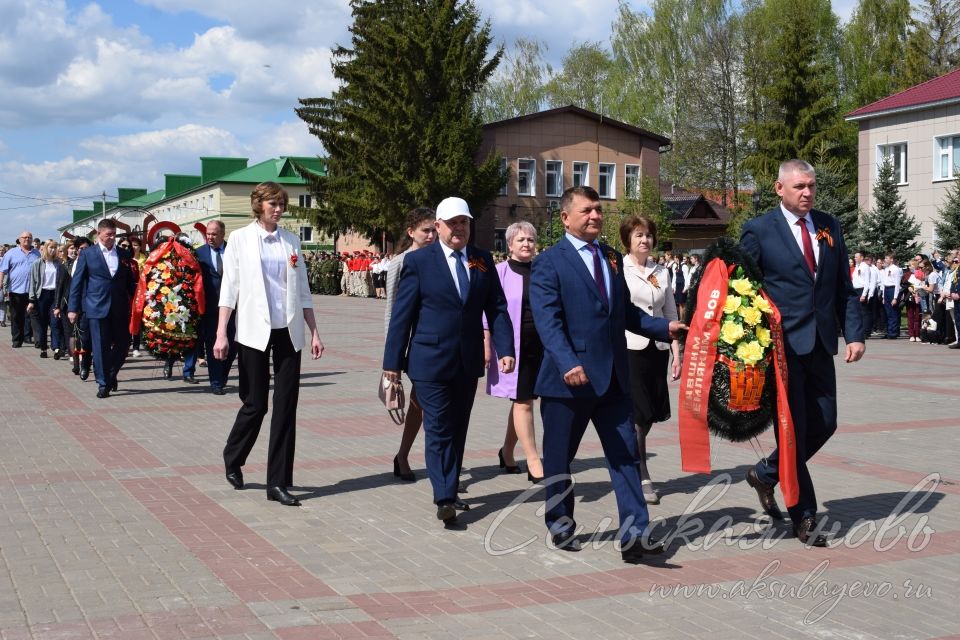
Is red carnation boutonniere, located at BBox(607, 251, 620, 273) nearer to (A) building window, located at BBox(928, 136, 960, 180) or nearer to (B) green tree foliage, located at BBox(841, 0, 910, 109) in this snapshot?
(A) building window, located at BBox(928, 136, 960, 180)

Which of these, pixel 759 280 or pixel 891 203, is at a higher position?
pixel 891 203

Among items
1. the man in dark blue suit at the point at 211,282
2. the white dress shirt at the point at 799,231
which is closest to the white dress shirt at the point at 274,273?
the white dress shirt at the point at 799,231

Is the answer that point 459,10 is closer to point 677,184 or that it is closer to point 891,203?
point 677,184

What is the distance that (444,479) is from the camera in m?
6.70

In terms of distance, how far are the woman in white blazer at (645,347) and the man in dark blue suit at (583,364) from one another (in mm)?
1336

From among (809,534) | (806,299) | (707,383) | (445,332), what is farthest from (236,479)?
(806,299)

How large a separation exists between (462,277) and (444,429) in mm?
922

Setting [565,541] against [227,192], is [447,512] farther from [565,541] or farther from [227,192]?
[227,192]

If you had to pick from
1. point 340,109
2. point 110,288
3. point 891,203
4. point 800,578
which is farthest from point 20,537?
point 340,109

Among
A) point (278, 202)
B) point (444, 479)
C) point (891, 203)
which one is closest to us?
point (444, 479)

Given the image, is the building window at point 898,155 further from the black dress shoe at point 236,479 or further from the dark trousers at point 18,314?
the black dress shoe at point 236,479

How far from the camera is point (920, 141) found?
39.4 meters

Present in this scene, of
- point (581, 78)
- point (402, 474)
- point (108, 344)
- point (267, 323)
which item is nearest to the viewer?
point (267, 323)

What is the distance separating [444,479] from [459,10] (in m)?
43.4
